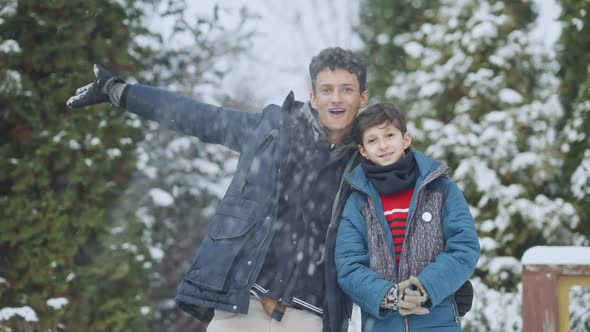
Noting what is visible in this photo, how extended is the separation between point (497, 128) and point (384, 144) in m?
3.78

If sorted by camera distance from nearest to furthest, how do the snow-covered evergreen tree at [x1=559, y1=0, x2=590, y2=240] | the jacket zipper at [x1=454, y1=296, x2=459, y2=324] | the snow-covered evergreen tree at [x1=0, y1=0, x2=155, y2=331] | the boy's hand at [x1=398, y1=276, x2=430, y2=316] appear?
the boy's hand at [x1=398, y1=276, x2=430, y2=316], the jacket zipper at [x1=454, y1=296, x2=459, y2=324], the snow-covered evergreen tree at [x1=0, y1=0, x2=155, y2=331], the snow-covered evergreen tree at [x1=559, y1=0, x2=590, y2=240]

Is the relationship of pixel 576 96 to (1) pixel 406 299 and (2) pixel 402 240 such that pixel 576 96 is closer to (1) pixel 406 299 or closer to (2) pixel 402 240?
(2) pixel 402 240

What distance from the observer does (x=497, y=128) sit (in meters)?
5.73

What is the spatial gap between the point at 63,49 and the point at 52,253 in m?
1.33

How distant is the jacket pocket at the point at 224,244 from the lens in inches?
87.4

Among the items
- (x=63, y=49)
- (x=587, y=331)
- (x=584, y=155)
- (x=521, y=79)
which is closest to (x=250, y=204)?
(x=63, y=49)

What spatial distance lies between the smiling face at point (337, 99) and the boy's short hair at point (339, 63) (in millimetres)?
19

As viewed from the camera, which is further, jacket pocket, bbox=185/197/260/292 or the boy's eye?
the boy's eye

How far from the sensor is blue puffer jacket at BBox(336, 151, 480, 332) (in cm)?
204

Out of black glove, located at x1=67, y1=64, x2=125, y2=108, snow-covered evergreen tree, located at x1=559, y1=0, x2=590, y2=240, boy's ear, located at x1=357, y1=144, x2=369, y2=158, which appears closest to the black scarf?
boy's ear, located at x1=357, y1=144, x2=369, y2=158

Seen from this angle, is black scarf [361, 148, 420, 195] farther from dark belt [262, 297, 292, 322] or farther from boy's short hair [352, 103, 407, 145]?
dark belt [262, 297, 292, 322]

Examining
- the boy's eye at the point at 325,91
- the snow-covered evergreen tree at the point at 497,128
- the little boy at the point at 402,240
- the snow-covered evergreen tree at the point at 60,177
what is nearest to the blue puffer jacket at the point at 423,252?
the little boy at the point at 402,240

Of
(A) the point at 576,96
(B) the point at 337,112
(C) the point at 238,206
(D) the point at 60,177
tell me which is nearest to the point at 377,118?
(B) the point at 337,112

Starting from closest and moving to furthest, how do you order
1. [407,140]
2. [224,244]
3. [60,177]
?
[224,244], [407,140], [60,177]
